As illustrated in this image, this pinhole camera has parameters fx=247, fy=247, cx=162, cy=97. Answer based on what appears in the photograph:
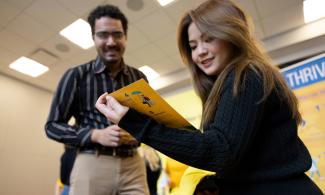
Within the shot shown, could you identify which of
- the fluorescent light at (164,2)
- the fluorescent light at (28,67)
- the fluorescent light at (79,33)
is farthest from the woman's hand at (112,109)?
the fluorescent light at (28,67)

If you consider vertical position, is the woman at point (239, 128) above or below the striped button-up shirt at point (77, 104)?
below

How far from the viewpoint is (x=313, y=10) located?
3621mm

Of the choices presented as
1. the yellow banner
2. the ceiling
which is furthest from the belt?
the ceiling

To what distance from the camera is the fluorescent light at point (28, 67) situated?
451cm

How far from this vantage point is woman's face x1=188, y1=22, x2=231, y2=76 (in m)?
0.79

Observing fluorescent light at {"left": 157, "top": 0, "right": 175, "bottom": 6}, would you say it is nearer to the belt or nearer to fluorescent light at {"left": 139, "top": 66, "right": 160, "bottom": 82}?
fluorescent light at {"left": 139, "top": 66, "right": 160, "bottom": 82}

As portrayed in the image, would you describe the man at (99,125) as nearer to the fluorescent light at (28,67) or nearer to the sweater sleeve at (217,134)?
the sweater sleeve at (217,134)

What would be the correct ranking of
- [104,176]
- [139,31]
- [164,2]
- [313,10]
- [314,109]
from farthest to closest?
[139,31]
[313,10]
[164,2]
[314,109]
[104,176]

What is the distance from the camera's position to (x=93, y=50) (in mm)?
4184

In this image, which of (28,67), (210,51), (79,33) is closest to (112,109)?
(210,51)

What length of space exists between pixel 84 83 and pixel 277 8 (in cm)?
320

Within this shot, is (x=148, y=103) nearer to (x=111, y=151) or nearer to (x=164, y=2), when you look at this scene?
(x=111, y=151)

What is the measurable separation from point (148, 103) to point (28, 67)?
16.0ft

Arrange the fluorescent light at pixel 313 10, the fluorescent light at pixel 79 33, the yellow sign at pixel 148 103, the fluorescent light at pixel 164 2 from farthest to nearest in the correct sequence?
the fluorescent light at pixel 79 33 → the fluorescent light at pixel 313 10 → the fluorescent light at pixel 164 2 → the yellow sign at pixel 148 103
